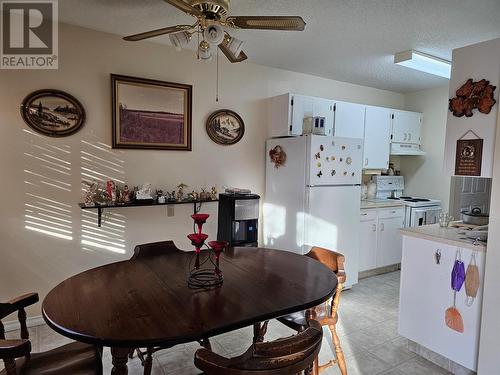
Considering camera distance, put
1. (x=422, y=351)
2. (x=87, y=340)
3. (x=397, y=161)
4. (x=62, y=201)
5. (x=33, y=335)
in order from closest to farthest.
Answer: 1. (x=87, y=340)
2. (x=422, y=351)
3. (x=33, y=335)
4. (x=62, y=201)
5. (x=397, y=161)

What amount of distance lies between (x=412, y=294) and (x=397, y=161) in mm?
3215

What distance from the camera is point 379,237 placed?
4.09 metres

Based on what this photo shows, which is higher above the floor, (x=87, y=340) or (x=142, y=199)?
(x=142, y=199)

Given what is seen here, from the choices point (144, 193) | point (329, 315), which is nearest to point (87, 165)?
point (144, 193)

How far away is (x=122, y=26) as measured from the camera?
107 inches

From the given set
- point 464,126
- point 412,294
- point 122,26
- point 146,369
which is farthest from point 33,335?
point 464,126

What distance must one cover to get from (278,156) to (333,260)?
1689 mm

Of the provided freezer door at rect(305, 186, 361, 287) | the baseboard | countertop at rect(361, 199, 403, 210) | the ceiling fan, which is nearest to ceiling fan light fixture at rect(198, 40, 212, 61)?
the ceiling fan

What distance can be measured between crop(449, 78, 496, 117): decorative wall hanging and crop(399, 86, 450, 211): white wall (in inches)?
98.5

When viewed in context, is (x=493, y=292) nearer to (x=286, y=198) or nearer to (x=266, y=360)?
(x=266, y=360)

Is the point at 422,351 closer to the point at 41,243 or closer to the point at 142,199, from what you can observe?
the point at 142,199

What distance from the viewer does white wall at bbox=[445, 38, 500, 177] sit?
2113 millimetres

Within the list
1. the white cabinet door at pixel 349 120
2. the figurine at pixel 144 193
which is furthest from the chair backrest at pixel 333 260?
the white cabinet door at pixel 349 120

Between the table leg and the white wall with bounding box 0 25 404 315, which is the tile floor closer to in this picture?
the white wall with bounding box 0 25 404 315
